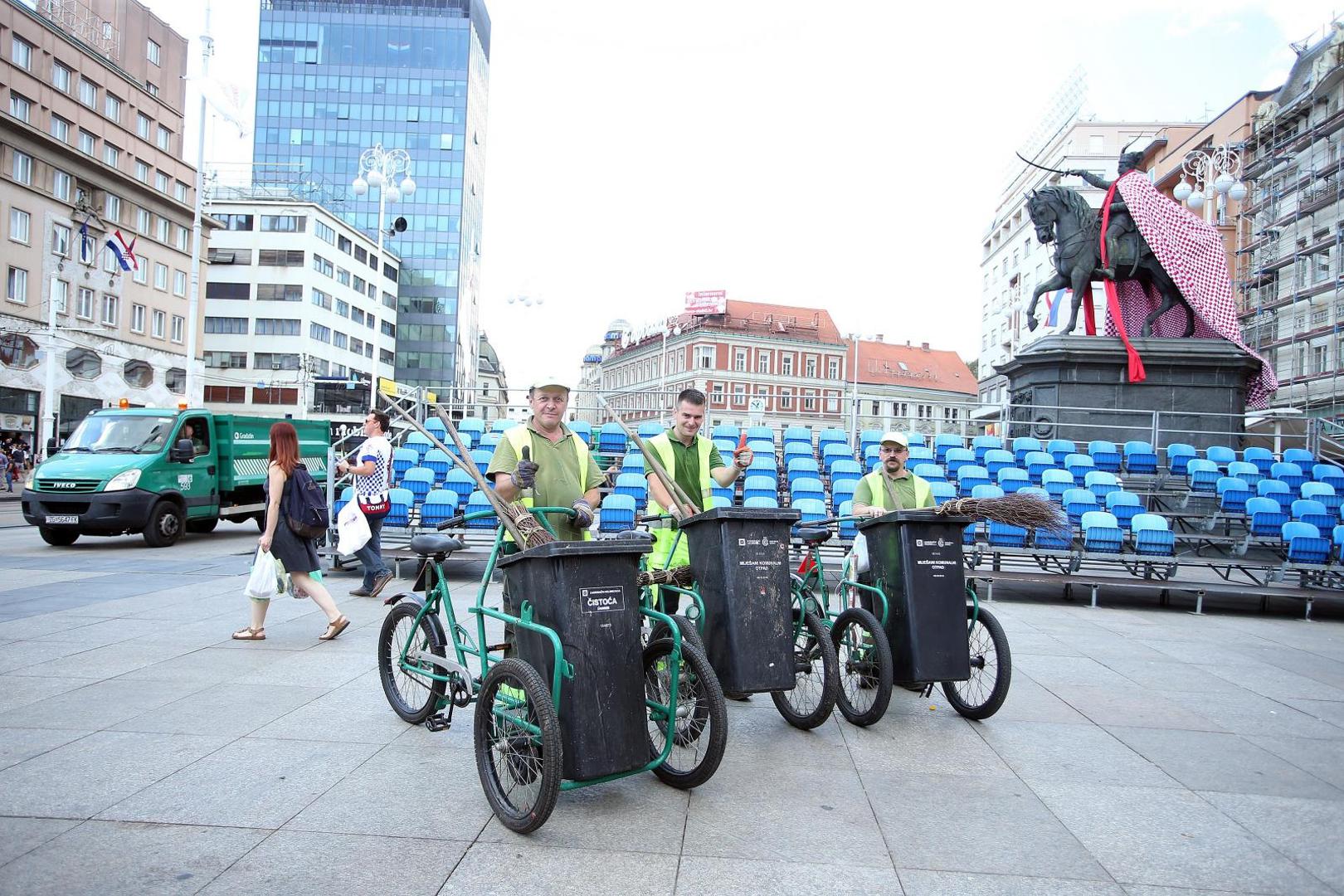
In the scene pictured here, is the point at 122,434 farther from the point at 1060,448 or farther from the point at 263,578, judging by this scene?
the point at 1060,448

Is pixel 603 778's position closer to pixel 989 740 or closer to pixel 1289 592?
pixel 989 740

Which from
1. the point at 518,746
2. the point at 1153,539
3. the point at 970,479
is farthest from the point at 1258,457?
the point at 518,746

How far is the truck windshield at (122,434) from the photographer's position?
49.9ft

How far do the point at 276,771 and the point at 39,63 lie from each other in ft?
164

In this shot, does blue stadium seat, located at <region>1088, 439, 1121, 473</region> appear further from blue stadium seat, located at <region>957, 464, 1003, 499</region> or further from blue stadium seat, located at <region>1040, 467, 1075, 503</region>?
blue stadium seat, located at <region>957, 464, 1003, 499</region>

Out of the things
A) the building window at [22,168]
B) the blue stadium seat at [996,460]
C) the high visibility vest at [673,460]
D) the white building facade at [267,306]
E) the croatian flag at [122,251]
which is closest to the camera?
the high visibility vest at [673,460]

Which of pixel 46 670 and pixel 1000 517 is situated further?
pixel 46 670

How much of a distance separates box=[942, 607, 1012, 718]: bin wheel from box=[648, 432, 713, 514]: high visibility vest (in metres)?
1.75

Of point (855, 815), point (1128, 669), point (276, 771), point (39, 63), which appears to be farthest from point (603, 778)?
point (39, 63)

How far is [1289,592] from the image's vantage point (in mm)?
10805

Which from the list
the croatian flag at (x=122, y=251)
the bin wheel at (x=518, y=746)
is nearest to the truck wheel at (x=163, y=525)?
the bin wheel at (x=518, y=746)

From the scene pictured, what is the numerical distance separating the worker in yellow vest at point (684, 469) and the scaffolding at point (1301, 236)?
37624mm

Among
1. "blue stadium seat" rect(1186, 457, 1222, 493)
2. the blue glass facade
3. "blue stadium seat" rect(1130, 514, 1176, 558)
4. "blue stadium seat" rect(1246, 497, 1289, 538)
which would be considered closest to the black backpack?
"blue stadium seat" rect(1130, 514, 1176, 558)

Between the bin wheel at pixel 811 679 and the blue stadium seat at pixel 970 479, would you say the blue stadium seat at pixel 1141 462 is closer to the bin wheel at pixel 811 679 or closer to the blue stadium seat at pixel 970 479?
the blue stadium seat at pixel 970 479
